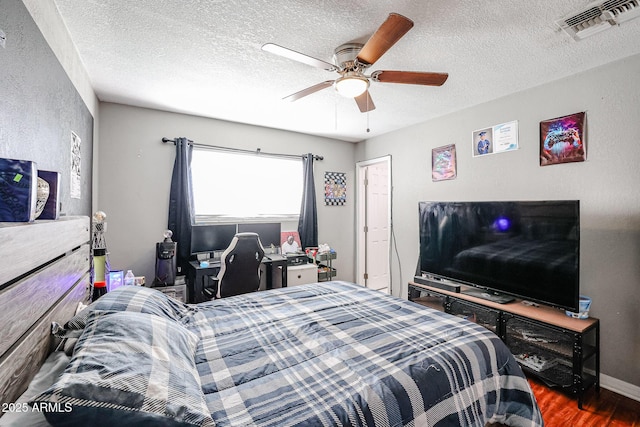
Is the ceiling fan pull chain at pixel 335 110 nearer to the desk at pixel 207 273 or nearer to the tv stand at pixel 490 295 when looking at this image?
the desk at pixel 207 273

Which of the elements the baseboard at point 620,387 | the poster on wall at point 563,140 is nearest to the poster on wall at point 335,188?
the poster on wall at point 563,140

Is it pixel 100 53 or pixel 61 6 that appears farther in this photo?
pixel 100 53

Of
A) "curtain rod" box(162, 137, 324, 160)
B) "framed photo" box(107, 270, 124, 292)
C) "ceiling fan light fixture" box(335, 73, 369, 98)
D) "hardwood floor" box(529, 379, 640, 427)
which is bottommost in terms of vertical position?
"hardwood floor" box(529, 379, 640, 427)

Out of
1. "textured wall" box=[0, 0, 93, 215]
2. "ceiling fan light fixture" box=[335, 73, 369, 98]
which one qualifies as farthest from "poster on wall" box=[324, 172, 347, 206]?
"textured wall" box=[0, 0, 93, 215]

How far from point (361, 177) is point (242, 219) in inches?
83.8

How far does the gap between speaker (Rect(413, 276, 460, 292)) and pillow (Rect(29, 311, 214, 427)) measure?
264 cm

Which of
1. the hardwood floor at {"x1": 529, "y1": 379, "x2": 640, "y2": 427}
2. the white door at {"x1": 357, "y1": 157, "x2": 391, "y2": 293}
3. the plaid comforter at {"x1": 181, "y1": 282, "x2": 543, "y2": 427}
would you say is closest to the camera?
the plaid comforter at {"x1": 181, "y1": 282, "x2": 543, "y2": 427}

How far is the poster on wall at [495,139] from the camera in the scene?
114 inches

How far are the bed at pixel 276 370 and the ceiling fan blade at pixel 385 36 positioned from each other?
1.61 metres

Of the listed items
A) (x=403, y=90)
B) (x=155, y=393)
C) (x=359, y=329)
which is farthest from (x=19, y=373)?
(x=403, y=90)

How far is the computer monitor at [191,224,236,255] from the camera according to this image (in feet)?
11.2

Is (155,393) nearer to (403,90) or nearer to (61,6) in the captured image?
(61,6)

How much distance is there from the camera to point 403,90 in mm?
2793

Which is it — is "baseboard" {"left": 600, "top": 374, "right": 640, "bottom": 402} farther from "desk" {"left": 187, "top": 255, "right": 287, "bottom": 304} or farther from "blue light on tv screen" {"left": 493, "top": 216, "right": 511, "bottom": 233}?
"desk" {"left": 187, "top": 255, "right": 287, "bottom": 304}
